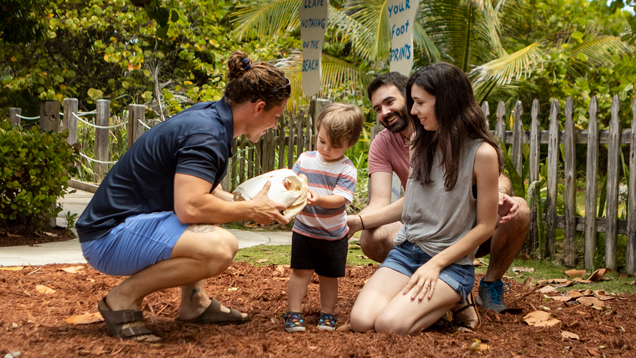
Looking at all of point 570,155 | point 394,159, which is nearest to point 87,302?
point 394,159

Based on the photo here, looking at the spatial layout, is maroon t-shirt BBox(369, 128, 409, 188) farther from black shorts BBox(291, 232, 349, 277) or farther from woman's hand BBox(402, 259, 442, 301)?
woman's hand BBox(402, 259, 442, 301)

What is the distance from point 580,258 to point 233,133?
393 centimetres

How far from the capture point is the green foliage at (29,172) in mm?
5285

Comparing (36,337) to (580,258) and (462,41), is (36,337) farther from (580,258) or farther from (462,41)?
(462,41)

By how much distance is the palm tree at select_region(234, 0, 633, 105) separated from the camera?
1156cm

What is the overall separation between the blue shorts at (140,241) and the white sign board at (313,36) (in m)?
4.63

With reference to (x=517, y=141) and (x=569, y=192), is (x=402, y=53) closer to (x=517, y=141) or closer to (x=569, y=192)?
(x=517, y=141)

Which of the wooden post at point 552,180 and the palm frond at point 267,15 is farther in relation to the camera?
the palm frond at point 267,15

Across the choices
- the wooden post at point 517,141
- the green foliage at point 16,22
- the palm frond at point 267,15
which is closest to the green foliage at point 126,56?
the palm frond at point 267,15

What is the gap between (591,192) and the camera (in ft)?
16.6

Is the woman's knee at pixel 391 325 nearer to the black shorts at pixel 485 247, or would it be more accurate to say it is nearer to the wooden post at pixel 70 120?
the black shorts at pixel 485 247

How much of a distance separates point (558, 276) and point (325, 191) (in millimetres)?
2603

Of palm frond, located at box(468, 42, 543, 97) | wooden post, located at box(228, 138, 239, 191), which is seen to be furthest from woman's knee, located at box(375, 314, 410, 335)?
palm frond, located at box(468, 42, 543, 97)

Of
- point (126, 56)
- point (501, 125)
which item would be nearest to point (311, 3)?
Result: point (501, 125)
